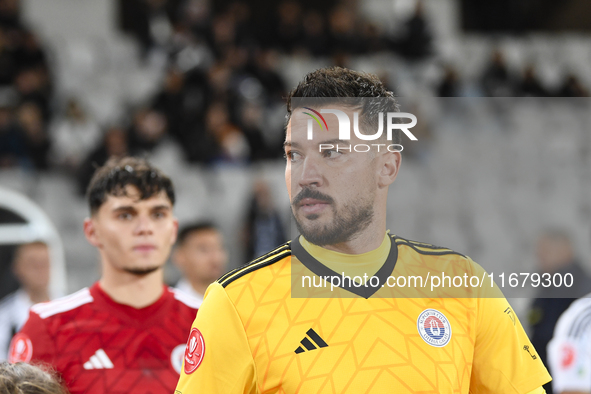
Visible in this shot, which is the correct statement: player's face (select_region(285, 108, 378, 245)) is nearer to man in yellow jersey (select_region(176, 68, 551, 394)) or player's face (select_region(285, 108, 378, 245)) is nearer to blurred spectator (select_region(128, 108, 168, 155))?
man in yellow jersey (select_region(176, 68, 551, 394))

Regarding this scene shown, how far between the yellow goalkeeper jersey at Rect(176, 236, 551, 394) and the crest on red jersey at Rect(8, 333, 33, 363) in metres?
1.20

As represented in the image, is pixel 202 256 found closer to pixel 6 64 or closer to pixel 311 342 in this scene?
pixel 311 342

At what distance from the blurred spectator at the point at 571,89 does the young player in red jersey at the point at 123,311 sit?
32.3ft

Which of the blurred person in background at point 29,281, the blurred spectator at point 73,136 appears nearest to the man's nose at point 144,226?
the blurred person in background at point 29,281

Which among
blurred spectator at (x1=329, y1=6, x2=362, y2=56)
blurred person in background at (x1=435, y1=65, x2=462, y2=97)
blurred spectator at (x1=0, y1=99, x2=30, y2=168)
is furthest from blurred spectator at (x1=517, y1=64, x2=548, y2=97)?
blurred spectator at (x1=0, y1=99, x2=30, y2=168)

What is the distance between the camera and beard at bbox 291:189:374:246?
1881mm

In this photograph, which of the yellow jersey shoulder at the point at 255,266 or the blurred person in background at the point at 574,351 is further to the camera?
the blurred person in background at the point at 574,351

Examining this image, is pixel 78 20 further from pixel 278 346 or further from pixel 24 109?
pixel 278 346

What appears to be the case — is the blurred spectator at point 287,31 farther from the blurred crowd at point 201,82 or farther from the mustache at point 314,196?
the mustache at point 314,196

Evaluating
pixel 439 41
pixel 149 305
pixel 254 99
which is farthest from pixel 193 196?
pixel 439 41

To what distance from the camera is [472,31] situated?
14.0 m

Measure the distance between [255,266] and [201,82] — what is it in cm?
772

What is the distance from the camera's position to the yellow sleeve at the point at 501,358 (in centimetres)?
188

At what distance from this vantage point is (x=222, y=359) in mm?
1736
